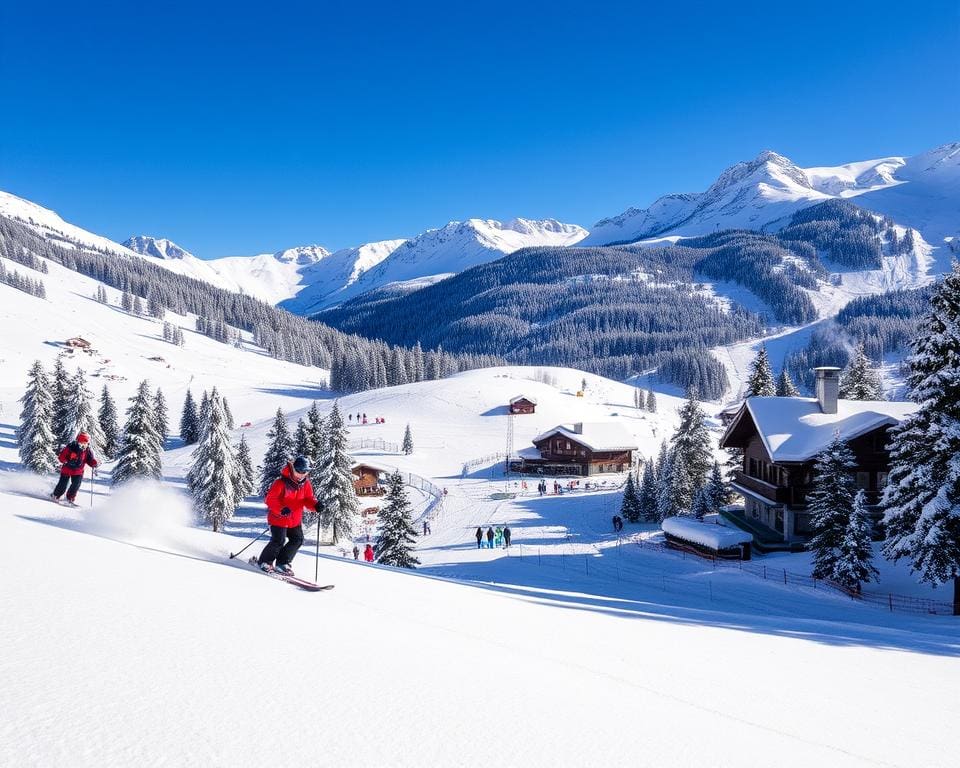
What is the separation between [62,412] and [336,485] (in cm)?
3404

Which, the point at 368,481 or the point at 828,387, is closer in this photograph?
the point at 828,387

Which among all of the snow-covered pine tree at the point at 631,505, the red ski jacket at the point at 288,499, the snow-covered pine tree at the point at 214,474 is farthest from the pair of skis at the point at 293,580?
the snow-covered pine tree at the point at 631,505

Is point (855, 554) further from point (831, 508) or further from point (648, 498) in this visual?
point (648, 498)

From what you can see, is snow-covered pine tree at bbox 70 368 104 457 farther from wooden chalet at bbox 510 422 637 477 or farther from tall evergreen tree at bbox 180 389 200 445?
wooden chalet at bbox 510 422 637 477

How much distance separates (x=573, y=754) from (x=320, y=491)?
3725 cm

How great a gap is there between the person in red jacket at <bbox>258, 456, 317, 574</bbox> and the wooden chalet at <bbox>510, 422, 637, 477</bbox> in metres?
60.3

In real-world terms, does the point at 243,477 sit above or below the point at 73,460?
below

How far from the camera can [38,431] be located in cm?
4625

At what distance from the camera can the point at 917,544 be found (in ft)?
61.6

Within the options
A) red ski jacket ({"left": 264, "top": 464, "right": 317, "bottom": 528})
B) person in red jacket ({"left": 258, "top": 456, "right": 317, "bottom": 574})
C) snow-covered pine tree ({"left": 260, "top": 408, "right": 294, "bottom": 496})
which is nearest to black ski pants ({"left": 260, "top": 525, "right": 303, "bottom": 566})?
person in red jacket ({"left": 258, "top": 456, "right": 317, "bottom": 574})

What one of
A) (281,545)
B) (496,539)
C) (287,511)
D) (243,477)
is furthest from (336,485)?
(287,511)

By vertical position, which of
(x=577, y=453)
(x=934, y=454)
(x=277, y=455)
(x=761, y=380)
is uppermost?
(x=761, y=380)

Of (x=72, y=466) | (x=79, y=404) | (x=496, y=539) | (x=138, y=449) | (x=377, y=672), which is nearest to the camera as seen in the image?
(x=377, y=672)

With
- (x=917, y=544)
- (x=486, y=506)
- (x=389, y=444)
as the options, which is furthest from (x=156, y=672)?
(x=389, y=444)
